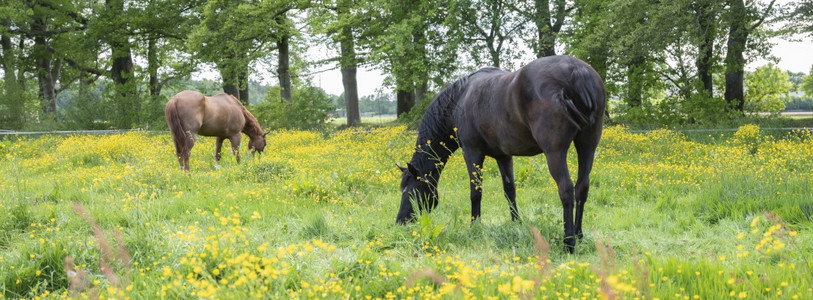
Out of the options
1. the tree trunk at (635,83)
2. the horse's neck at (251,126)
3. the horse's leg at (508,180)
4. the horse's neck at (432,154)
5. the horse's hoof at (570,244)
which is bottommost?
the horse's hoof at (570,244)

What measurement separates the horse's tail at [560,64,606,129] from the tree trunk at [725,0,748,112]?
10902mm

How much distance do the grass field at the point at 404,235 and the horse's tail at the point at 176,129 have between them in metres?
1.18

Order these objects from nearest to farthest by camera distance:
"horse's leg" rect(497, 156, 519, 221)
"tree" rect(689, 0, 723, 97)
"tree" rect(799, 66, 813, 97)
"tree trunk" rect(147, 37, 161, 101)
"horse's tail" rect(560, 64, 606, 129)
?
"horse's tail" rect(560, 64, 606, 129)
"horse's leg" rect(497, 156, 519, 221)
"tree" rect(689, 0, 723, 97)
"tree trunk" rect(147, 37, 161, 101)
"tree" rect(799, 66, 813, 97)

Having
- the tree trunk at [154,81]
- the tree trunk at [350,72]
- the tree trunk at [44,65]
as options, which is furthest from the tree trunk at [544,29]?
the tree trunk at [44,65]

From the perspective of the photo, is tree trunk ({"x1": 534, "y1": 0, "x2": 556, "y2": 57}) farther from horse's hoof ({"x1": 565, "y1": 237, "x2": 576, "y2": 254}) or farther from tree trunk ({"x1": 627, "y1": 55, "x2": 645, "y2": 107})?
horse's hoof ({"x1": 565, "y1": 237, "x2": 576, "y2": 254})

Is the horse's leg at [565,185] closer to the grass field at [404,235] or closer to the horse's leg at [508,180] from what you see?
the grass field at [404,235]

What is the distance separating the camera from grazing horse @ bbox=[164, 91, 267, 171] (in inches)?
387

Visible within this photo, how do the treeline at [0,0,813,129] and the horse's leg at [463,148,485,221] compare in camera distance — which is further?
the treeline at [0,0,813,129]

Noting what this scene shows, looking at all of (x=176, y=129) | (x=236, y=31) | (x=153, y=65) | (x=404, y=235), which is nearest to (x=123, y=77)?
(x=153, y=65)

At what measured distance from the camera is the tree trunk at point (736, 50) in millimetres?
12742

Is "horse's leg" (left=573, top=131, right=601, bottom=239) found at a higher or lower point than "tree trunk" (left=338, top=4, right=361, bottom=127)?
lower

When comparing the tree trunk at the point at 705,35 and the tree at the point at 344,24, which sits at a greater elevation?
the tree at the point at 344,24

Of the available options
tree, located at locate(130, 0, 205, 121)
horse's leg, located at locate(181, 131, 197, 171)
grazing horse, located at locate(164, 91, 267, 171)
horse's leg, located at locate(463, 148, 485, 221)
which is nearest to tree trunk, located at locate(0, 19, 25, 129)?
tree, located at locate(130, 0, 205, 121)

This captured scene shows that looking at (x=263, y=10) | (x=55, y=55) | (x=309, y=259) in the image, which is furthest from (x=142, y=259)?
(x=55, y=55)
